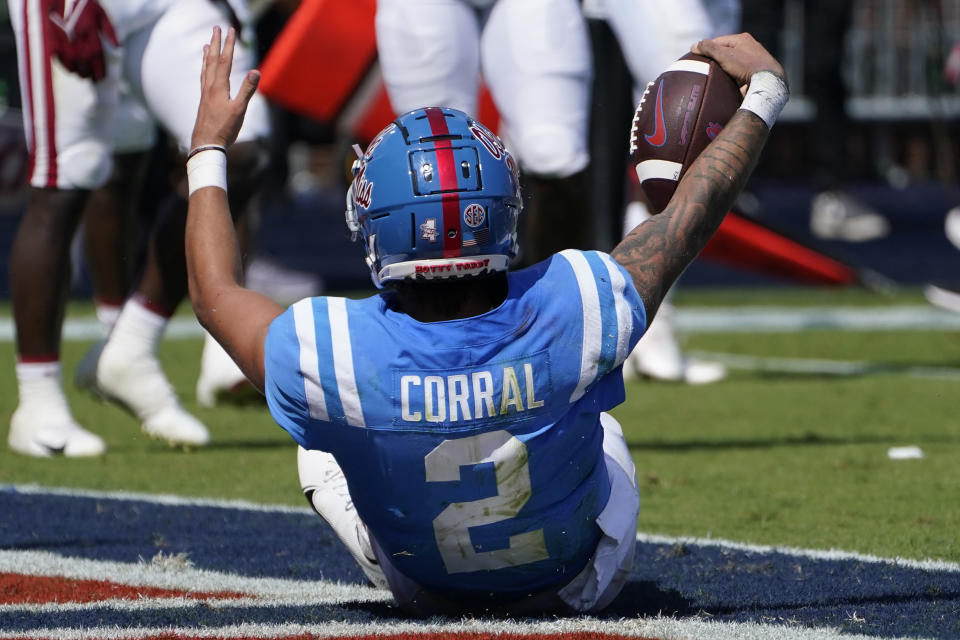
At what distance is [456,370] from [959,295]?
182 inches

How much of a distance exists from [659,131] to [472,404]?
851 mm

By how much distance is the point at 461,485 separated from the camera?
2.48 metres

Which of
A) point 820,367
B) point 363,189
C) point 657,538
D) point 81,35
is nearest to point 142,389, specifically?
point 81,35

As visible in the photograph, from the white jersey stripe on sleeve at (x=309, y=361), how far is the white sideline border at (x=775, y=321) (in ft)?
18.4

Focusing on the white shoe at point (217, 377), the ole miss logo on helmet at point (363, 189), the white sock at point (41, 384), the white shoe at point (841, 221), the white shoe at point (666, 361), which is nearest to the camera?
the ole miss logo on helmet at point (363, 189)

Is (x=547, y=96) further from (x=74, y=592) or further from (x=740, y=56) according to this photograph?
(x=74, y=592)

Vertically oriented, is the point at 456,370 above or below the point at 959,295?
above

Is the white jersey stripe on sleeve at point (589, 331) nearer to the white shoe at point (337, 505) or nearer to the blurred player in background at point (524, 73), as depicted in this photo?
the white shoe at point (337, 505)

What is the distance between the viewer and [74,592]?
2.83 metres

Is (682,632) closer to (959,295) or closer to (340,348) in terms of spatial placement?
(340,348)

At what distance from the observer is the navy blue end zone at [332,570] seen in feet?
8.54

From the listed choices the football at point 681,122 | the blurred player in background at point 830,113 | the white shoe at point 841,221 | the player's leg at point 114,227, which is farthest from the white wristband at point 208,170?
the white shoe at point 841,221

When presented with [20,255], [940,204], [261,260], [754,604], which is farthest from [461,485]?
[940,204]

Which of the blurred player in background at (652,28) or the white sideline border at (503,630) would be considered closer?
the white sideline border at (503,630)
